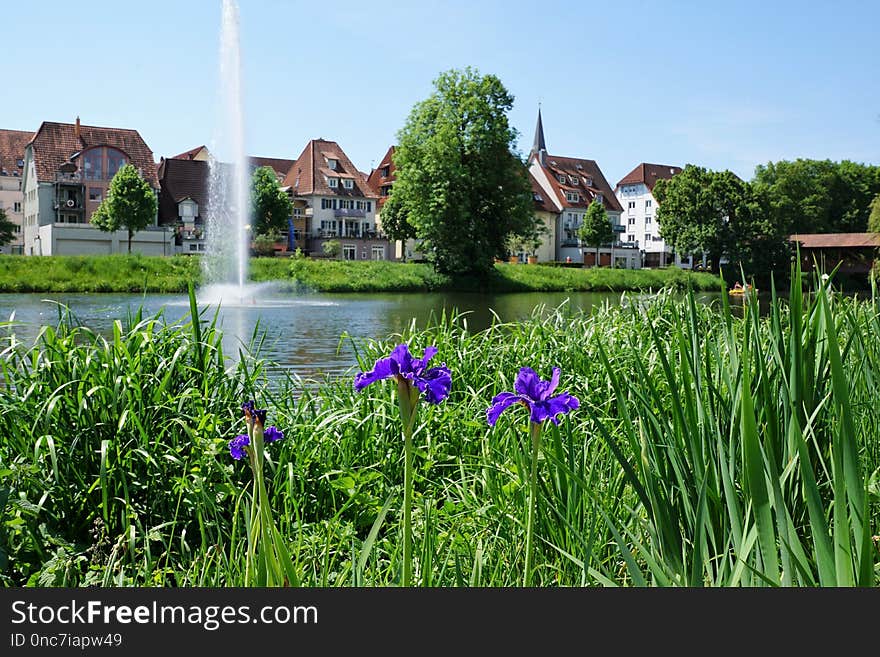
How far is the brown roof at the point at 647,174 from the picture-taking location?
97125 mm

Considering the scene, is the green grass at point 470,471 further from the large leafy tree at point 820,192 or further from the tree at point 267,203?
the large leafy tree at point 820,192

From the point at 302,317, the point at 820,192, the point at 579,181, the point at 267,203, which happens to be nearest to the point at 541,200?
the point at 579,181

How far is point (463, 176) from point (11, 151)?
52.4 m

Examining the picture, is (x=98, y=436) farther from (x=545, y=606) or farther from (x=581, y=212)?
(x=581, y=212)

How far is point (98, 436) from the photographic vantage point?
409 centimetres

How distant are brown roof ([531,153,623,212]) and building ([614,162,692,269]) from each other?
2.35 meters

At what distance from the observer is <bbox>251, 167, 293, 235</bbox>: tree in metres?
63.7

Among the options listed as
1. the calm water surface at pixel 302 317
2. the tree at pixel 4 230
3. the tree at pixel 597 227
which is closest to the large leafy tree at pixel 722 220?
the tree at pixel 597 227

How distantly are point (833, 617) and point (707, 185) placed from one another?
6297 centimetres

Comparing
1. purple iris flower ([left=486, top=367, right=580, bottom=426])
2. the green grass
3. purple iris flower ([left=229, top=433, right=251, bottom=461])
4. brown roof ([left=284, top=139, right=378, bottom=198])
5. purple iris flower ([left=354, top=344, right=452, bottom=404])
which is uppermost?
brown roof ([left=284, top=139, right=378, bottom=198])

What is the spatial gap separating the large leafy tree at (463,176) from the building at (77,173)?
927 inches

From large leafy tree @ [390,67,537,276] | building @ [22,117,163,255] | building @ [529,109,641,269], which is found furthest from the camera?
building @ [529,109,641,269]

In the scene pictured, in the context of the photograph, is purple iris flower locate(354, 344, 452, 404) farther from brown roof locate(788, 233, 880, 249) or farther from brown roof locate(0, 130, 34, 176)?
brown roof locate(0, 130, 34, 176)

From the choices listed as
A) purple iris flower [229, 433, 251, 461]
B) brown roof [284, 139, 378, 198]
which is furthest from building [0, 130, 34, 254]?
purple iris flower [229, 433, 251, 461]
